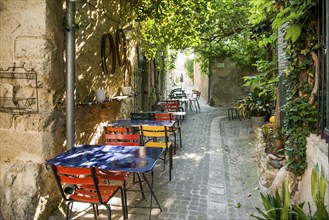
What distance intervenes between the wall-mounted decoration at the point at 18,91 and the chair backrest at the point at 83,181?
40.5 inches

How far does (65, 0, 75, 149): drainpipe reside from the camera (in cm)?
353

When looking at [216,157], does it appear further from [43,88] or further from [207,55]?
[207,55]

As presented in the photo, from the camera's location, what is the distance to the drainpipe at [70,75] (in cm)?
353

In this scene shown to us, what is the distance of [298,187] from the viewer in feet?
10.9

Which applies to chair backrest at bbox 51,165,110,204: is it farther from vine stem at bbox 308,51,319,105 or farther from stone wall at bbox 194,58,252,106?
stone wall at bbox 194,58,252,106

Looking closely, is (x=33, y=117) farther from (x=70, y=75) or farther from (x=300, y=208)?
(x=300, y=208)

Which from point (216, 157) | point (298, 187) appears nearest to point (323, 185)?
point (298, 187)

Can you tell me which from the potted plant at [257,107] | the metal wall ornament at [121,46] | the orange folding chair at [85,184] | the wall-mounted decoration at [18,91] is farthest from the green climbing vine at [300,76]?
the potted plant at [257,107]

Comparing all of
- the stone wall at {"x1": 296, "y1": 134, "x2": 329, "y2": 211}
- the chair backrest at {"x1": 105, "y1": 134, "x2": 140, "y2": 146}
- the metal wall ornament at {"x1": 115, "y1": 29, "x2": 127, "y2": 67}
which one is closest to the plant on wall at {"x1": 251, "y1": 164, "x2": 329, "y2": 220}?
the stone wall at {"x1": 296, "y1": 134, "x2": 329, "y2": 211}

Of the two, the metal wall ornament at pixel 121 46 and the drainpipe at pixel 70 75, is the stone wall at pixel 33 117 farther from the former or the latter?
the metal wall ornament at pixel 121 46

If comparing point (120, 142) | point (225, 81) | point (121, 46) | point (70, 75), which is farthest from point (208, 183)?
point (225, 81)

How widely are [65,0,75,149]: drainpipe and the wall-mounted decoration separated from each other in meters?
0.40

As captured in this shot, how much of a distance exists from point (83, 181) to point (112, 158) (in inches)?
19.3

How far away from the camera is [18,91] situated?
11.0 feet
